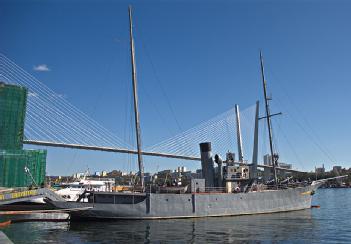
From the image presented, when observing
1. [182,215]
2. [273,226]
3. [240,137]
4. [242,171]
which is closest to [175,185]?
[182,215]

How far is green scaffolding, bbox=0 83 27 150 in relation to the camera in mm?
51969

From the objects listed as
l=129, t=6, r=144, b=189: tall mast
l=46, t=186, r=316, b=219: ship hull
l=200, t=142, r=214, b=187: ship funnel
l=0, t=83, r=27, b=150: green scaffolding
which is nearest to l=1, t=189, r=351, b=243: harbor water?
l=46, t=186, r=316, b=219: ship hull

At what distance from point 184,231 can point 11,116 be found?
41069 millimetres

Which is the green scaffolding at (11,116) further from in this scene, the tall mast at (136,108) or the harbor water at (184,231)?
the harbor water at (184,231)

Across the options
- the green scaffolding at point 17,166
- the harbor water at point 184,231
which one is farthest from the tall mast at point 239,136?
the green scaffolding at point 17,166

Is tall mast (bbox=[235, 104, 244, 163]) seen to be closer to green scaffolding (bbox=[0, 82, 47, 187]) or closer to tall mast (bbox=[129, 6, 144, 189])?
tall mast (bbox=[129, 6, 144, 189])

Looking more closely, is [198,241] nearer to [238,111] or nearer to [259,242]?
[259,242]

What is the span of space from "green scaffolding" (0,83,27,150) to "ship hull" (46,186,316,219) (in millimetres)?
30754

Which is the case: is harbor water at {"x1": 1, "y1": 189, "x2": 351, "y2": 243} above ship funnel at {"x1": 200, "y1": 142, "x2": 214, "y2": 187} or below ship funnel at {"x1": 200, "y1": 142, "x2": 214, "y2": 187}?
below

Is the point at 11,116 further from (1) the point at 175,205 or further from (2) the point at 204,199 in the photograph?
(2) the point at 204,199

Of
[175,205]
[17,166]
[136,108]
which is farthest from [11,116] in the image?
[175,205]

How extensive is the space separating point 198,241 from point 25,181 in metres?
43.2

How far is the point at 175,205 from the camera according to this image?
28.2m

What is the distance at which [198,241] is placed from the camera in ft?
61.5
